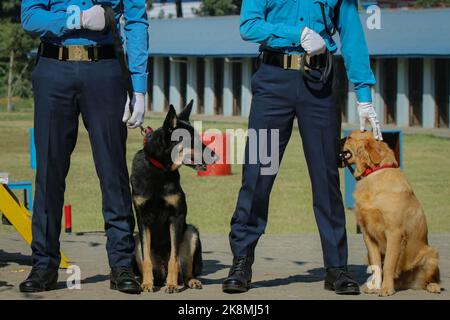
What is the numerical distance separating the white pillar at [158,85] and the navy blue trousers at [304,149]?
1887 inches

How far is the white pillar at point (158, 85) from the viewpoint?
183ft

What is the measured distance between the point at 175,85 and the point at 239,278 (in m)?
47.6

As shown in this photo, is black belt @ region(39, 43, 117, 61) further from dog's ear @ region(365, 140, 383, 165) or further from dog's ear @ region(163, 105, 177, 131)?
dog's ear @ region(365, 140, 383, 165)

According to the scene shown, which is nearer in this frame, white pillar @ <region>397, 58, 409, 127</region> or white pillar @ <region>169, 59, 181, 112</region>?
white pillar @ <region>397, 58, 409, 127</region>

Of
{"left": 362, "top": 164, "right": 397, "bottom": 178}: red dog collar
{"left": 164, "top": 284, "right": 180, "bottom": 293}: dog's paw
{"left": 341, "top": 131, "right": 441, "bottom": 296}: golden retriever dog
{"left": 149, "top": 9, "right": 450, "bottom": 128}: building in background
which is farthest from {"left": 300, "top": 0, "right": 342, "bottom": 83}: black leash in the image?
{"left": 149, "top": 9, "right": 450, "bottom": 128}: building in background

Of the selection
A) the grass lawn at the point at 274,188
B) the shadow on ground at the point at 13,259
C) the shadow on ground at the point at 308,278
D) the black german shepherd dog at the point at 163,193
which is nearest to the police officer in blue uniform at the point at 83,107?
the black german shepherd dog at the point at 163,193

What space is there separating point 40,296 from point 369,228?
7.43 feet

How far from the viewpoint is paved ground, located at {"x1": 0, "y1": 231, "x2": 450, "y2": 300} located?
770 centimetres

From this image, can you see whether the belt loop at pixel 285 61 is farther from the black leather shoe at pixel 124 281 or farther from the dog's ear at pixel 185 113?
the black leather shoe at pixel 124 281

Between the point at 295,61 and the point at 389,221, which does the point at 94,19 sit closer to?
the point at 295,61

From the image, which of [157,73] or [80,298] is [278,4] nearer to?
[80,298]

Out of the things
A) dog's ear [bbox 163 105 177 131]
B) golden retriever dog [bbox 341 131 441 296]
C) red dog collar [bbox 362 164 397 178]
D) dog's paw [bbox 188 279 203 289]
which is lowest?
dog's paw [bbox 188 279 203 289]

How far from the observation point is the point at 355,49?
7.91 meters

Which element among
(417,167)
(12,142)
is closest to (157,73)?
(12,142)
